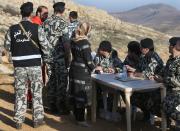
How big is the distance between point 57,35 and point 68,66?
58cm

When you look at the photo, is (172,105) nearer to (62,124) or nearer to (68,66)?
(62,124)

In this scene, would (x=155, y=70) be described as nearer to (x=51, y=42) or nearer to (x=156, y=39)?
(x=51, y=42)

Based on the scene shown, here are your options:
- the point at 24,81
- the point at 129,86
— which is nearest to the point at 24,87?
the point at 24,81

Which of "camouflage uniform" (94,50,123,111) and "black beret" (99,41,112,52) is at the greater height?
"black beret" (99,41,112,52)

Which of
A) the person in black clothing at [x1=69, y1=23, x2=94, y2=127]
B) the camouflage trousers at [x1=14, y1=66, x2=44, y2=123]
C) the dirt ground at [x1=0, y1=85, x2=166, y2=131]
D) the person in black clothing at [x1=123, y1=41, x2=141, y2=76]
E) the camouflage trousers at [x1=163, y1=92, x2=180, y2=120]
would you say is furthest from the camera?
the person in black clothing at [x1=123, y1=41, x2=141, y2=76]

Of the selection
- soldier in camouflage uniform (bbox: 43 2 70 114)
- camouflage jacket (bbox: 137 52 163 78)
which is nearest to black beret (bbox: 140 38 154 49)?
camouflage jacket (bbox: 137 52 163 78)

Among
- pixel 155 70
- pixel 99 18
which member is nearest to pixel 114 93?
pixel 155 70

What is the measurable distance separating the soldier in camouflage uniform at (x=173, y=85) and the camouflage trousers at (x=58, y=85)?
223cm

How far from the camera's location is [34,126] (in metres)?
7.92

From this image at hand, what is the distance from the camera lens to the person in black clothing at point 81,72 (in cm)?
780

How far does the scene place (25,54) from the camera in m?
7.54

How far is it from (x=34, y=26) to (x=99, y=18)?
23046 mm

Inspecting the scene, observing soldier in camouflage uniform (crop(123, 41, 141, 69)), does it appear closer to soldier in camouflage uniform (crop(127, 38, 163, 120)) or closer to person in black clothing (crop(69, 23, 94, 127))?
soldier in camouflage uniform (crop(127, 38, 163, 120))

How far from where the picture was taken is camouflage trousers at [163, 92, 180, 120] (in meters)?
6.76
